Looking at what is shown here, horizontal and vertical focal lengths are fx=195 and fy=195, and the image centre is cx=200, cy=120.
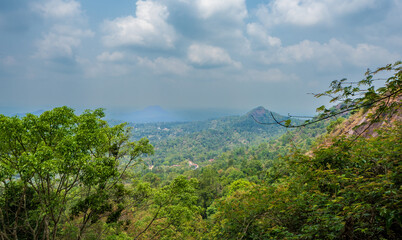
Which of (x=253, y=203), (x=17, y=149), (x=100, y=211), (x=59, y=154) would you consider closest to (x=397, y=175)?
(x=253, y=203)

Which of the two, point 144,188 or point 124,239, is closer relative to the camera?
point 124,239

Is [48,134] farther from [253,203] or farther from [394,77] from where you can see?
[394,77]

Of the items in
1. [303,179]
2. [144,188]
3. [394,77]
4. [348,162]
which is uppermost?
[394,77]

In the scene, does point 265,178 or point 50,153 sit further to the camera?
Answer: point 50,153

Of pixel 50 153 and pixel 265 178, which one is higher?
pixel 50 153

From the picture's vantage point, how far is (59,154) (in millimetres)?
6066

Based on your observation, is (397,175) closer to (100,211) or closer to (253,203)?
(253,203)

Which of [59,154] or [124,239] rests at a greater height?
[59,154]

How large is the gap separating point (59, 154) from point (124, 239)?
17.7ft

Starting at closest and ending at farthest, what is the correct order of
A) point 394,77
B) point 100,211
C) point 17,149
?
1. point 394,77
2. point 17,149
3. point 100,211

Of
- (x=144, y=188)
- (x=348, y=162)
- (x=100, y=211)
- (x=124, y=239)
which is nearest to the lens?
(x=348, y=162)

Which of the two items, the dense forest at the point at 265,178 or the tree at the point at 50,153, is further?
the tree at the point at 50,153

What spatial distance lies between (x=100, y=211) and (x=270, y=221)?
9.46 metres

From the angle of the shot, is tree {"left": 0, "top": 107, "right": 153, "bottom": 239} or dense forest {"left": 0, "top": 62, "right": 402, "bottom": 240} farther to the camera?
tree {"left": 0, "top": 107, "right": 153, "bottom": 239}
